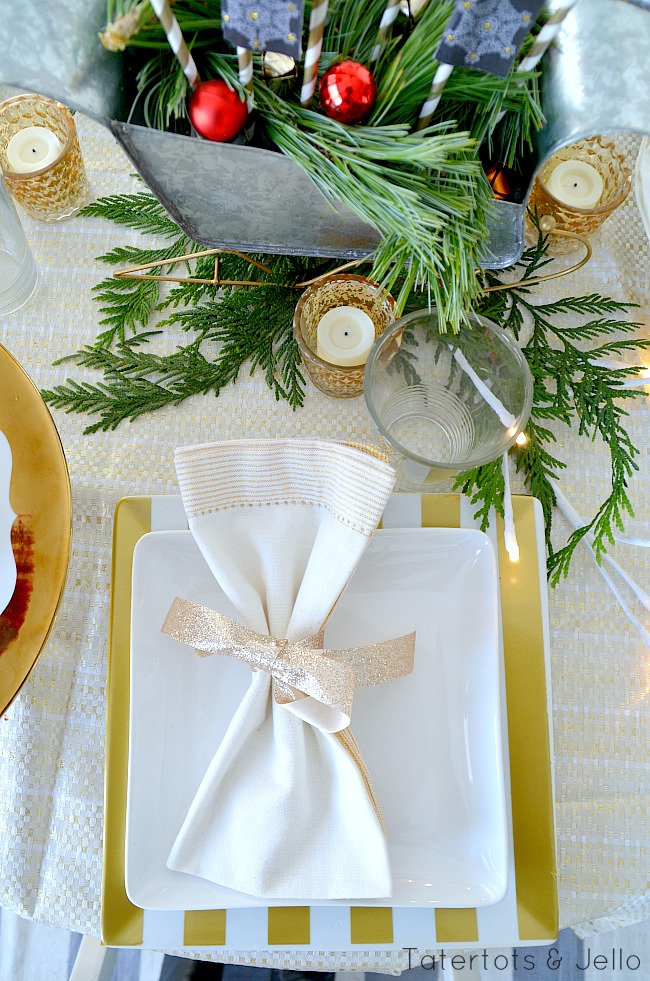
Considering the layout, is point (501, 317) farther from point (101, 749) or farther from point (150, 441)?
point (101, 749)

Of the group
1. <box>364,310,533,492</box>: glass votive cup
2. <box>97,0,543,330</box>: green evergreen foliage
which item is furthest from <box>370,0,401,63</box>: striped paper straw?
<box>364,310,533,492</box>: glass votive cup

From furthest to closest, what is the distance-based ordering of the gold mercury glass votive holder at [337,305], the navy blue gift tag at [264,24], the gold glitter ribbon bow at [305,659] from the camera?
the gold mercury glass votive holder at [337,305], the gold glitter ribbon bow at [305,659], the navy blue gift tag at [264,24]

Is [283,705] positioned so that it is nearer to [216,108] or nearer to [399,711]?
[399,711]

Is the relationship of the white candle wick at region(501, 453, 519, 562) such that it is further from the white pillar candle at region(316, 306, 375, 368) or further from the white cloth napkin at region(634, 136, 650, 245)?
the white cloth napkin at region(634, 136, 650, 245)

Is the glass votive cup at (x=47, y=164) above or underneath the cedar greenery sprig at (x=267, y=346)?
above

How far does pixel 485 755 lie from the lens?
1.89 feet

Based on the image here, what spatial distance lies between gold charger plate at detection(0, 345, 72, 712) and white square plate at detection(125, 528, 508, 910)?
0.07 m

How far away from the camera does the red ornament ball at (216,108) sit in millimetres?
445

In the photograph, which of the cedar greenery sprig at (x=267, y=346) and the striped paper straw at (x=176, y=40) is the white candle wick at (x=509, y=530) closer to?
the cedar greenery sprig at (x=267, y=346)

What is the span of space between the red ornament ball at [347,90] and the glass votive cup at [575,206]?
0.26 metres

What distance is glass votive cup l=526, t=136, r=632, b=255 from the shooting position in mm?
649

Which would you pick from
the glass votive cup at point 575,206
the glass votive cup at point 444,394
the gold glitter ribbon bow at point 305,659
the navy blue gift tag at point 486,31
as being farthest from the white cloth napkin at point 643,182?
the gold glitter ribbon bow at point 305,659

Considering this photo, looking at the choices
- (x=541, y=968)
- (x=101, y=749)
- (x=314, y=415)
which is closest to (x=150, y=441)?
(x=314, y=415)

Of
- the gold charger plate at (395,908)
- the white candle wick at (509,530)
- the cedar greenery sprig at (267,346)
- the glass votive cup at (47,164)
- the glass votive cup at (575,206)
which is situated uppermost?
the glass votive cup at (575,206)
